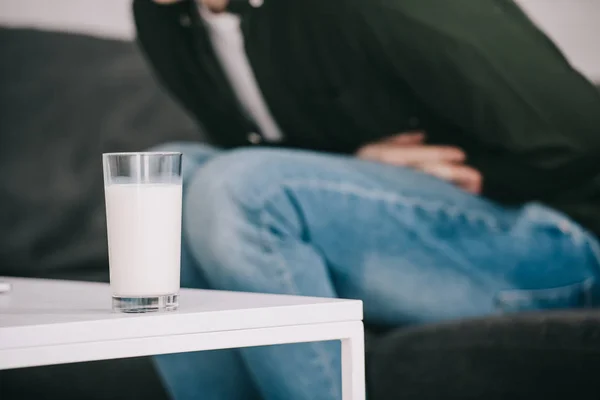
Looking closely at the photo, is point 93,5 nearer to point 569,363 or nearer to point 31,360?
point 569,363

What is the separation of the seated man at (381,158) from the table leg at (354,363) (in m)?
0.42

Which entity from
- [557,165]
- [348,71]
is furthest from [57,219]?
[557,165]

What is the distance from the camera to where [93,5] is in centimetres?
178

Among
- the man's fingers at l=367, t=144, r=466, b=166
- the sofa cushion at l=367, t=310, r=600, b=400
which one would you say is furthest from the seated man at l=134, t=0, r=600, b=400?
the sofa cushion at l=367, t=310, r=600, b=400

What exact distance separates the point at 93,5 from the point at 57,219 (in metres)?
0.48

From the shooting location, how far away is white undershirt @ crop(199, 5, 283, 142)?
1670 mm

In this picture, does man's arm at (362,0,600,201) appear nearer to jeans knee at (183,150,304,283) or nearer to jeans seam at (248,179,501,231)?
jeans seam at (248,179,501,231)

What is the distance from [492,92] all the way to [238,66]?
1.71 ft

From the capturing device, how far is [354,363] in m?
0.64

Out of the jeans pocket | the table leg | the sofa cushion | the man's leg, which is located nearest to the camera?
the table leg

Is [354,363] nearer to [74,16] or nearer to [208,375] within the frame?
[208,375]

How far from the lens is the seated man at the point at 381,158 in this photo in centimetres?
116

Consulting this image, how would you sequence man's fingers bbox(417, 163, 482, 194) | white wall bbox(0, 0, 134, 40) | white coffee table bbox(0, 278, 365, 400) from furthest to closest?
white wall bbox(0, 0, 134, 40) → man's fingers bbox(417, 163, 482, 194) → white coffee table bbox(0, 278, 365, 400)

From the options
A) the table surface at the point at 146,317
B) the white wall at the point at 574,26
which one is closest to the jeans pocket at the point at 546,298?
the white wall at the point at 574,26
